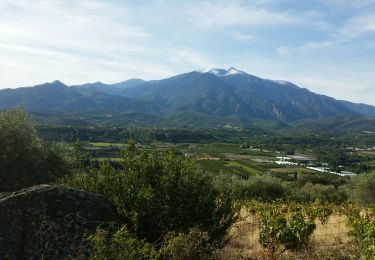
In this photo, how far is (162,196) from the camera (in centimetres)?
1005

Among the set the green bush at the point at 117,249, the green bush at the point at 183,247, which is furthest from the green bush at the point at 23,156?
the green bush at the point at 183,247

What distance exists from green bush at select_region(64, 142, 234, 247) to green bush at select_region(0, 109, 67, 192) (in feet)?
31.1

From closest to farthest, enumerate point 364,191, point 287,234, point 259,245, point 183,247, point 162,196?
point 183,247, point 162,196, point 287,234, point 259,245, point 364,191

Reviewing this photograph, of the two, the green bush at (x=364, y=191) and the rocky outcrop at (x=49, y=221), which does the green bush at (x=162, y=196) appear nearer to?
the rocky outcrop at (x=49, y=221)

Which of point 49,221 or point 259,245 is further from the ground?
point 49,221

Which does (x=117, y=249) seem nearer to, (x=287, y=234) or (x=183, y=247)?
(x=183, y=247)

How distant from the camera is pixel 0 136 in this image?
63.0 feet

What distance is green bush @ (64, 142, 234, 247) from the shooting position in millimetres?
9875

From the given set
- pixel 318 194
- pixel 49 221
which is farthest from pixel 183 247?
pixel 318 194

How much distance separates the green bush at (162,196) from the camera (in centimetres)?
988

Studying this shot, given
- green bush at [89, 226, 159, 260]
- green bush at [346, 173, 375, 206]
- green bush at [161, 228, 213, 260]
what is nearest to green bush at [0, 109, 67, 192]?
green bush at [89, 226, 159, 260]

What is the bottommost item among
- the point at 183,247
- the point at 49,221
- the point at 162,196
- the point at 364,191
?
the point at 364,191

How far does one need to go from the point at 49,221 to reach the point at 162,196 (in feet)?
9.42

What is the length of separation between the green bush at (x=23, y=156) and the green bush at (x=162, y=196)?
31.1 ft
